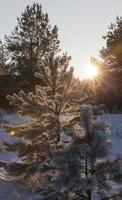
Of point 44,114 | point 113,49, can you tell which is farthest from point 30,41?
point 44,114

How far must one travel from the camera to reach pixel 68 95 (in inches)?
822

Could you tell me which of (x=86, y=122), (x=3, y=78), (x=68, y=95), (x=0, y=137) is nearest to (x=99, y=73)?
(x=3, y=78)

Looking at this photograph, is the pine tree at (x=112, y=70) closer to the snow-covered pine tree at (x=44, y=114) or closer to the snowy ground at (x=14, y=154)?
the snowy ground at (x=14, y=154)

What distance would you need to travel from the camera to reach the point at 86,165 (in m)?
15.7

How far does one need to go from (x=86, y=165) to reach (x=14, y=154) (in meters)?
13.6

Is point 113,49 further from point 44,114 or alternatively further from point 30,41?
point 44,114

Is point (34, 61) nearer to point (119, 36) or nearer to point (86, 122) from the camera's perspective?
point (119, 36)

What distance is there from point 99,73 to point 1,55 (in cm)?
814

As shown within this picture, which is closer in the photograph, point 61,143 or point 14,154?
point 61,143

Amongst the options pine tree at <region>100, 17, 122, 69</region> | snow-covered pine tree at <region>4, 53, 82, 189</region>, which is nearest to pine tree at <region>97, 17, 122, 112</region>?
pine tree at <region>100, 17, 122, 69</region>

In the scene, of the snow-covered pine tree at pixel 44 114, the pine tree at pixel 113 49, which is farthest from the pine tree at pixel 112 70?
the snow-covered pine tree at pixel 44 114

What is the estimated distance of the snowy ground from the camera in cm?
1978

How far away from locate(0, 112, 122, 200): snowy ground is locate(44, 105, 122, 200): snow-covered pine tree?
72.5 inches

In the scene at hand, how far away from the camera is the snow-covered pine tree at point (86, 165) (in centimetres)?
1542
